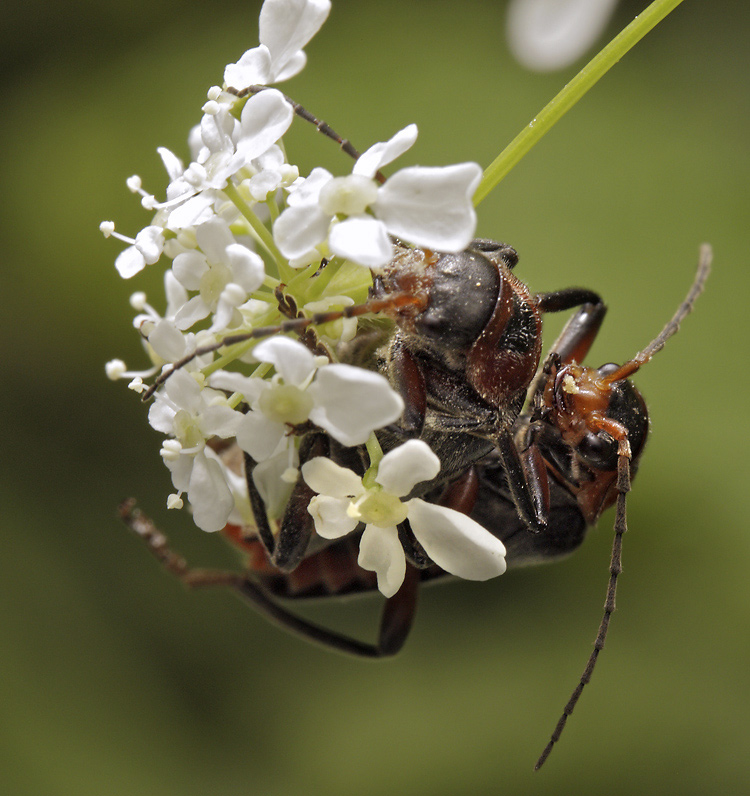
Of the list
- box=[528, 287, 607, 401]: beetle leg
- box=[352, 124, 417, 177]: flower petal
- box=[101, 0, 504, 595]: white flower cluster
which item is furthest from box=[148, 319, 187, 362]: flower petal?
box=[528, 287, 607, 401]: beetle leg

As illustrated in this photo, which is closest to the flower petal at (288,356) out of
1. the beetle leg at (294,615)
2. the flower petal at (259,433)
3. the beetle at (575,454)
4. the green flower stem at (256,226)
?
the flower petal at (259,433)

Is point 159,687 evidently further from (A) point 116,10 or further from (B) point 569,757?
(A) point 116,10

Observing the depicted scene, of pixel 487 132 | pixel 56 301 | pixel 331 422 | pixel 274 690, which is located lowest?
pixel 274 690

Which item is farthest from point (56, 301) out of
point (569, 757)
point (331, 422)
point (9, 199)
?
point (569, 757)

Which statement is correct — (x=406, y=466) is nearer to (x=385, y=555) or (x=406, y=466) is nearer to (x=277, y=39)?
(x=385, y=555)

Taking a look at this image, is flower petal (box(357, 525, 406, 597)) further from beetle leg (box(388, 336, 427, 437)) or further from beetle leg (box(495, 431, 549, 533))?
beetle leg (box(495, 431, 549, 533))

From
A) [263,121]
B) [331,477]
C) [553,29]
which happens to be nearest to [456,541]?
[331,477]
